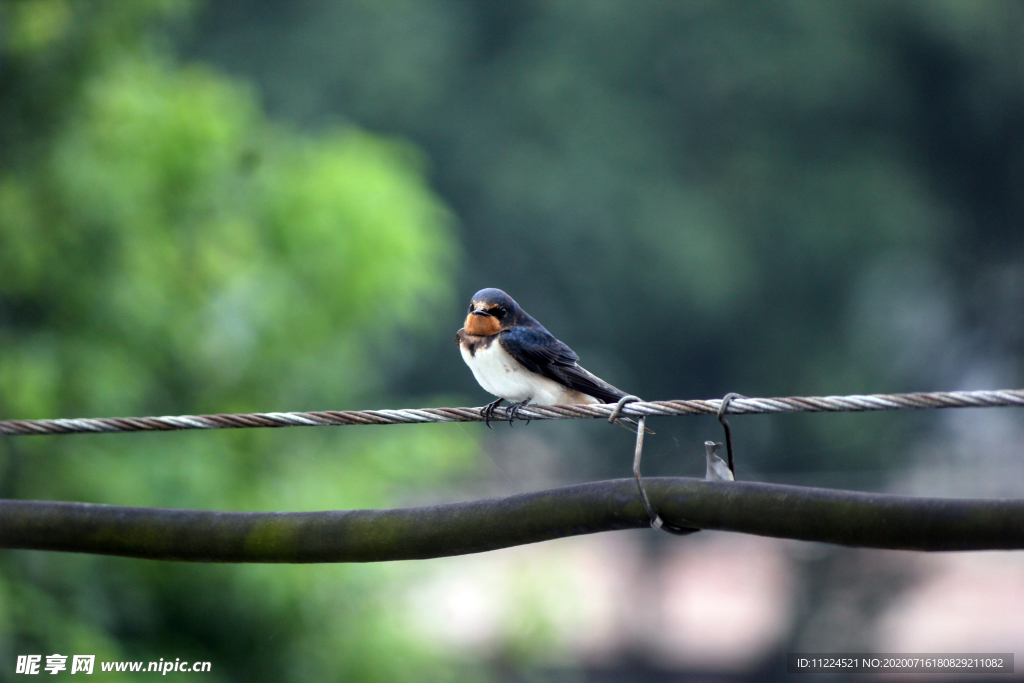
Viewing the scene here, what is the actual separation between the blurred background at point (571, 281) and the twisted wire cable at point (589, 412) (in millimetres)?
2407

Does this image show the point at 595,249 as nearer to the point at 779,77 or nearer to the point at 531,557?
the point at 779,77

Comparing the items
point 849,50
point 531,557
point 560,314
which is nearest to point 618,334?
point 560,314

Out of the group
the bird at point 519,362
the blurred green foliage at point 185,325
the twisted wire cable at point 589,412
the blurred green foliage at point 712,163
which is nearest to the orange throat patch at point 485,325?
the bird at point 519,362

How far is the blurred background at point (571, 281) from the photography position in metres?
4.49

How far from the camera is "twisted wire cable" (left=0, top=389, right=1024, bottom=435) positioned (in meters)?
1.50

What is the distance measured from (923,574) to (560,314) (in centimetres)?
517

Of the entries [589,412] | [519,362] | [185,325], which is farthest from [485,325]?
[185,325]

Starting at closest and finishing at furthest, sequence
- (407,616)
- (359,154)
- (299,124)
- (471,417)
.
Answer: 1. (471,417)
2. (407,616)
3. (359,154)
4. (299,124)

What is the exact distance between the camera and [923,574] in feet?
26.4

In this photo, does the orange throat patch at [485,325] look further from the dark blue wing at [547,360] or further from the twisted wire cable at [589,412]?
the twisted wire cable at [589,412]

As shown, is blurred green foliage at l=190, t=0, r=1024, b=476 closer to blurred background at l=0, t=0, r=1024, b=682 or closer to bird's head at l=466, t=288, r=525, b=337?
blurred background at l=0, t=0, r=1024, b=682

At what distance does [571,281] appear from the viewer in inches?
466

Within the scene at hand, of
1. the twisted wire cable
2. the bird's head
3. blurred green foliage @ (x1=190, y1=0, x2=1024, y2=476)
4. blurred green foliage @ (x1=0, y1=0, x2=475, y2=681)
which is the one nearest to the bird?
the bird's head

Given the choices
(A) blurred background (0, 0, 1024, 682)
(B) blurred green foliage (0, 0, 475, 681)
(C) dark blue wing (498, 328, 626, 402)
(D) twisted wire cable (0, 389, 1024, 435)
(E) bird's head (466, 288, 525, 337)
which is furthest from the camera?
(A) blurred background (0, 0, 1024, 682)
